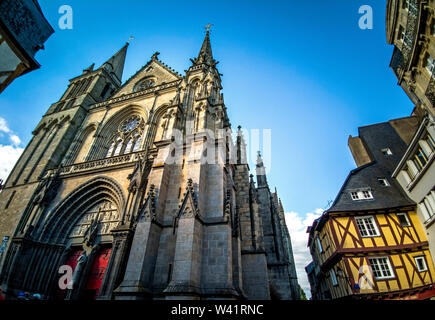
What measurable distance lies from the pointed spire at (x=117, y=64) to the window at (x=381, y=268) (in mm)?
25919

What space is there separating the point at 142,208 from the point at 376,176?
15101 millimetres

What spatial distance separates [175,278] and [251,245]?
5188mm

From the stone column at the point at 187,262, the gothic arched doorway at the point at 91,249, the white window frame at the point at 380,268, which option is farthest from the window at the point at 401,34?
the gothic arched doorway at the point at 91,249

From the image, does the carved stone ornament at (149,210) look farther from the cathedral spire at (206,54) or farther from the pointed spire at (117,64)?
the pointed spire at (117,64)

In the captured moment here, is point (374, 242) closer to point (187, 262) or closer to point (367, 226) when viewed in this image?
point (367, 226)

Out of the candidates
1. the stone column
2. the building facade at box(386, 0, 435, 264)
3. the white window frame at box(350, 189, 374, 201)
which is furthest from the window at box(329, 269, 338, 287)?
the stone column

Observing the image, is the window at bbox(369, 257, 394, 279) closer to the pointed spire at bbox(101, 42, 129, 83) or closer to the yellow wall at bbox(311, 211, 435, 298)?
the yellow wall at bbox(311, 211, 435, 298)

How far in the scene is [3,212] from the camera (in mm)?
12102

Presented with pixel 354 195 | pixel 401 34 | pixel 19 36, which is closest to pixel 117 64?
pixel 19 36

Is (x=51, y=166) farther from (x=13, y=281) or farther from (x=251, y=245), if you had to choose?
(x=251, y=245)

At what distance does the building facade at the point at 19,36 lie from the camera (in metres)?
6.08

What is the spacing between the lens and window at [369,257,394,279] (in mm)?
10406
